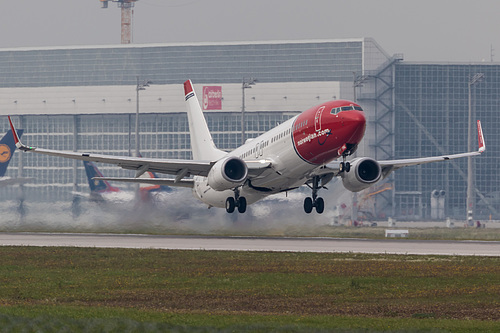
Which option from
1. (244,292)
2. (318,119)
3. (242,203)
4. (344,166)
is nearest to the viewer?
(244,292)

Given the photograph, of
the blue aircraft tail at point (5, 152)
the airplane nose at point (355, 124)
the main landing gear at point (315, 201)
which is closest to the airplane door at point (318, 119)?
the airplane nose at point (355, 124)

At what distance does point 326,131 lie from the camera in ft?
140

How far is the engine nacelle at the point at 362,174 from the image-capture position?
159ft

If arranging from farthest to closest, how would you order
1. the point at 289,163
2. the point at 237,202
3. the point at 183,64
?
the point at 183,64 < the point at 237,202 < the point at 289,163

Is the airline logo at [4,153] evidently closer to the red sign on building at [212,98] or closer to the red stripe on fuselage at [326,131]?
the red stripe on fuselage at [326,131]

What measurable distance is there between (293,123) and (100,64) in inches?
5248

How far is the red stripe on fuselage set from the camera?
138 ft

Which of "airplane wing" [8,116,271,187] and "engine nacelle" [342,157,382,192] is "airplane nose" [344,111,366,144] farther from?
"airplane wing" [8,116,271,187]

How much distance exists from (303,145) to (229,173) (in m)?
5.40

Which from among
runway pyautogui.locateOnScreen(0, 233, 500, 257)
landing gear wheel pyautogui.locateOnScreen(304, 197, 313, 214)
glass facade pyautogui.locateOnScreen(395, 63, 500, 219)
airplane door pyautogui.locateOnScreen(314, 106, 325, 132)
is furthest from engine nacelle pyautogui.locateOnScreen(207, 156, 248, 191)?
glass facade pyautogui.locateOnScreen(395, 63, 500, 219)

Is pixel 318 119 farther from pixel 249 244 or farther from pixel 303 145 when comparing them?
pixel 249 244

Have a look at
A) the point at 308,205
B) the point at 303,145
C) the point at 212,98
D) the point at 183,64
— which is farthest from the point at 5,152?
the point at 183,64

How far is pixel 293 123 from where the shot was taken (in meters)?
46.4

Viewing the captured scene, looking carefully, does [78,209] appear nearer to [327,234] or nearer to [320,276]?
[327,234]
